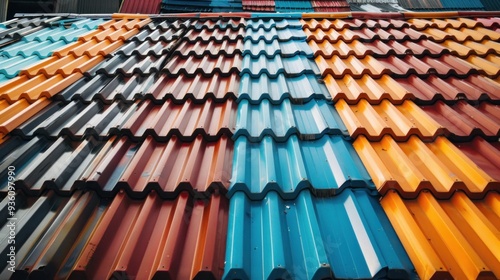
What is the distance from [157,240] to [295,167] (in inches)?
37.0

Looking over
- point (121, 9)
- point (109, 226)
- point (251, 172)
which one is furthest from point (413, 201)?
point (121, 9)

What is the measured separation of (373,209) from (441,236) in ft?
1.08

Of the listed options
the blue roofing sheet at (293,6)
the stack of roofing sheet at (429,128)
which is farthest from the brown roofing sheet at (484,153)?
the blue roofing sheet at (293,6)

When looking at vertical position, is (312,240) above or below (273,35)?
below

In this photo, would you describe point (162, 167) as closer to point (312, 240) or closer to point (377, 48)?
point (312, 240)

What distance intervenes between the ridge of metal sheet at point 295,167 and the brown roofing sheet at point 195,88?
641mm

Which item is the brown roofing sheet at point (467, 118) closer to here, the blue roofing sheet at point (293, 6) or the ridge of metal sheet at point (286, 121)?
the ridge of metal sheet at point (286, 121)

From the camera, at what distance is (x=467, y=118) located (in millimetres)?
1997

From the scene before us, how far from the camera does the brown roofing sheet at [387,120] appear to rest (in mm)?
1840

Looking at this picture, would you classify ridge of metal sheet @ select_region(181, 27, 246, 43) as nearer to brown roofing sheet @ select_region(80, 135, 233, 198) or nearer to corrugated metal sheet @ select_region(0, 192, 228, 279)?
brown roofing sheet @ select_region(80, 135, 233, 198)

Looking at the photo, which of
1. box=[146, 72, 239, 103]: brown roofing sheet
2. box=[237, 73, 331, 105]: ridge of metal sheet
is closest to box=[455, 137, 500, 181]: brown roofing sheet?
box=[237, 73, 331, 105]: ridge of metal sheet

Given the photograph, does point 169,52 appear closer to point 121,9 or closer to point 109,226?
point 109,226

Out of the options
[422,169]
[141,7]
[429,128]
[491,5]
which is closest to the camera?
[422,169]

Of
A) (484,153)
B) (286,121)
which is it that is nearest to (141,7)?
(286,121)
